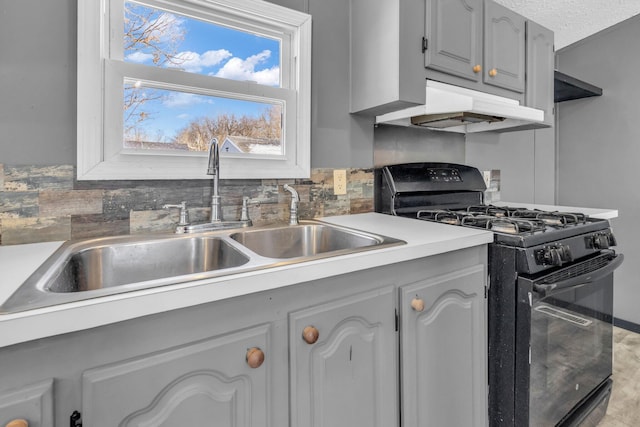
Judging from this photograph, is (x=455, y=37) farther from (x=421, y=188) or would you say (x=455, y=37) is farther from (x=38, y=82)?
(x=38, y=82)

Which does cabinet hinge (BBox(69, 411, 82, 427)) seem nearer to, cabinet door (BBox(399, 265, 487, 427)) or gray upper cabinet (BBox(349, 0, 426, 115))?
cabinet door (BBox(399, 265, 487, 427))

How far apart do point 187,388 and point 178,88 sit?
111 centimetres

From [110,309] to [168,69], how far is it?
103 cm

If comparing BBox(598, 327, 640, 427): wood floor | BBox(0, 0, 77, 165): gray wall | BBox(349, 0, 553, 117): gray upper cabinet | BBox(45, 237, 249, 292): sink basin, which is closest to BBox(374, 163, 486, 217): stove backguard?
BBox(349, 0, 553, 117): gray upper cabinet

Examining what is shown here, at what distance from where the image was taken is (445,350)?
114 centimetres

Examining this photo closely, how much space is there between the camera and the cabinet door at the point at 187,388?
62cm

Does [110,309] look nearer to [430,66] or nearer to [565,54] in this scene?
[430,66]

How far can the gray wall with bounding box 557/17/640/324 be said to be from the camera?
2598 millimetres

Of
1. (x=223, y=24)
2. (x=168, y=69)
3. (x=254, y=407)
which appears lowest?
(x=254, y=407)

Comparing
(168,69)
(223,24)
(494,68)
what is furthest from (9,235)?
(494,68)

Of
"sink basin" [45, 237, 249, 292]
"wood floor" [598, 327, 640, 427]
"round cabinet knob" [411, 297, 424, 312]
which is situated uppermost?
"sink basin" [45, 237, 249, 292]

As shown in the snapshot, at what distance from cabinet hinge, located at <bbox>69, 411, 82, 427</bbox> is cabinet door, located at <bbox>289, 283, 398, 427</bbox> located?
43cm

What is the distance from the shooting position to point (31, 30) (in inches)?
41.6

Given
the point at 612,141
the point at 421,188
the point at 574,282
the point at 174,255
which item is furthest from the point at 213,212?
the point at 612,141
